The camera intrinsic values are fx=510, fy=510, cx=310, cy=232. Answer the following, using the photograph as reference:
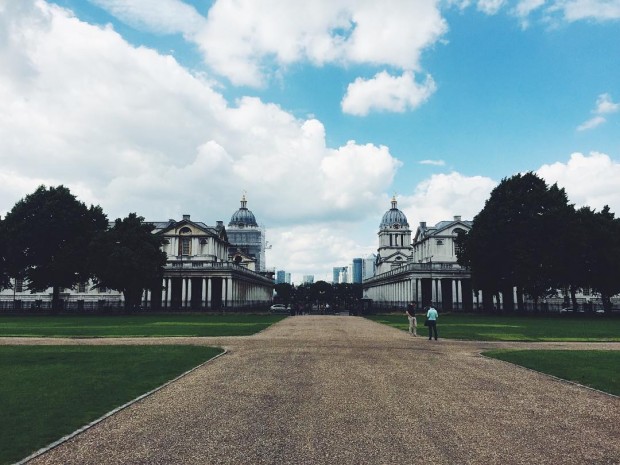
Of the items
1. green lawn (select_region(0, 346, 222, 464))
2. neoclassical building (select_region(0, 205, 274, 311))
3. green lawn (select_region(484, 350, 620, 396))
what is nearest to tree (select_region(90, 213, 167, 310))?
neoclassical building (select_region(0, 205, 274, 311))

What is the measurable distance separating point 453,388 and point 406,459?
→ 20.7 ft

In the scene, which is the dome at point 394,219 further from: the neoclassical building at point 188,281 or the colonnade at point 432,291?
the neoclassical building at point 188,281

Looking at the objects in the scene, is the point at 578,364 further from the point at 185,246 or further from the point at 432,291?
the point at 185,246

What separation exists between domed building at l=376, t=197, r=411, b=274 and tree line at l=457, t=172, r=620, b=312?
80.4m

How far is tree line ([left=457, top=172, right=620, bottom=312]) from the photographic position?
193 feet

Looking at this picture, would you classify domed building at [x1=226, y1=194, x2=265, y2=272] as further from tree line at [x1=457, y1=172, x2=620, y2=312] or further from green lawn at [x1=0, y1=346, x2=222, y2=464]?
green lawn at [x1=0, y1=346, x2=222, y2=464]

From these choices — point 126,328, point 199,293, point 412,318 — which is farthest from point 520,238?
point 199,293

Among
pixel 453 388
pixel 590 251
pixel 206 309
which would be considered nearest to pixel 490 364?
pixel 453 388

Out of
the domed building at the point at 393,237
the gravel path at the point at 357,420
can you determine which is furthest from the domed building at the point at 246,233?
the gravel path at the point at 357,420

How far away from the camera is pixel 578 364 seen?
693 inches

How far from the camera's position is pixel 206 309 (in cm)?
7856

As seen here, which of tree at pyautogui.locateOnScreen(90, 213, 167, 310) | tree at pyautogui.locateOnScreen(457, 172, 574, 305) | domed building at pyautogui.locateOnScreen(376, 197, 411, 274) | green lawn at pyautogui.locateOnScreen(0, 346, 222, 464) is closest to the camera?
green lawn at pyautogui.locateOnScreen(0, 346, 222, 464)

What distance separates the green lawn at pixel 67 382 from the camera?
356 inches

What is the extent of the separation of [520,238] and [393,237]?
291 ft
